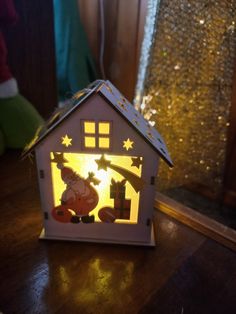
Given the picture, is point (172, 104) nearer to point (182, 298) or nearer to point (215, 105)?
point (215, 105)

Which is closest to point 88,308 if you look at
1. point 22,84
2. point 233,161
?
point 233,161

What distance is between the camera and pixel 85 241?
24.5 inches

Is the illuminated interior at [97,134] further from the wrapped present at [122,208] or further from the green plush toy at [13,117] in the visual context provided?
the green plush toy at [13,117]

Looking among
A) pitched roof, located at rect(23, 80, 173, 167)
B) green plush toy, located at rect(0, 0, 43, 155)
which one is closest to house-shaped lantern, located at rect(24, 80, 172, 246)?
pitched roof, located at rect(23, 80, 173, 167)

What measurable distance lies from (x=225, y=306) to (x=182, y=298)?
0.08 meters

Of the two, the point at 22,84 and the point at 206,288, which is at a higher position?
the point at 22,84

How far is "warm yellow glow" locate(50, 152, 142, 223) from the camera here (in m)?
0.54

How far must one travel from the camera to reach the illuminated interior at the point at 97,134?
1.61ft

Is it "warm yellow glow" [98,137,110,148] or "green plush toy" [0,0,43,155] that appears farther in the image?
"green plush toy" [0,0,43,155]

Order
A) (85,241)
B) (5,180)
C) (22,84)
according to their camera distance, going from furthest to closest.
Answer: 1. (22,84)
2. (5,180)
3. (85,241)

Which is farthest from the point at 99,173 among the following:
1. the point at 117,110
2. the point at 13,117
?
the point at 13,117

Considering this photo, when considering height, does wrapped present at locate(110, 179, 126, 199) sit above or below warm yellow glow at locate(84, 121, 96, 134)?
below

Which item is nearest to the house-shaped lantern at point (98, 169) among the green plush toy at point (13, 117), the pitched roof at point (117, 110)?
the pitched roof at point (117, 110)

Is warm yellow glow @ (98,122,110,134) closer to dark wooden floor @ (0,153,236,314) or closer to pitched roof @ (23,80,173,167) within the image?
pitched roof @ (23,80,173,167)
